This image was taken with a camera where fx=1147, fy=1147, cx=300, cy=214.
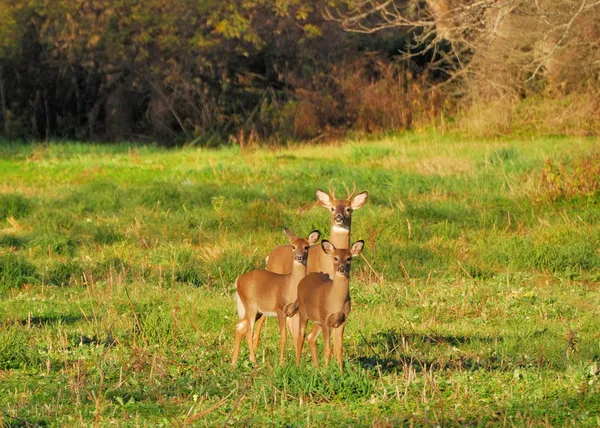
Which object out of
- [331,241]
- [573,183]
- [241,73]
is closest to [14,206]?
[573,183]

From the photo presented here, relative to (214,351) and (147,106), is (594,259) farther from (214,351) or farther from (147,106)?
(147,106)

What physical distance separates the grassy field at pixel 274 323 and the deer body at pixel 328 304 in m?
0.23

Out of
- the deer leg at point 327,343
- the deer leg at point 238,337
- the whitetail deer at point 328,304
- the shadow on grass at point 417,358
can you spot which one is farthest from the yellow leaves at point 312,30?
the deer leg at point 327,343

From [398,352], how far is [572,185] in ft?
28.1

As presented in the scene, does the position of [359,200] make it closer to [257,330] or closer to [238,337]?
[257,330]

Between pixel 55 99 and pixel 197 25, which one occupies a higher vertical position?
pixel 197 25

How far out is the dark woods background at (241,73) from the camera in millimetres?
27594

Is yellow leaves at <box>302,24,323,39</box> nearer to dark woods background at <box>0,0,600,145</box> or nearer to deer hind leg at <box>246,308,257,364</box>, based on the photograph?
dark woods background at <box>0,0,600,145</box>

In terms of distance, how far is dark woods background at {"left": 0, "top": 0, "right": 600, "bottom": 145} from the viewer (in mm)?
27594

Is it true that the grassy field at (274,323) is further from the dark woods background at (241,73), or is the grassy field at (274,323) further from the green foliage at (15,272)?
the dark woods background at (241,73)

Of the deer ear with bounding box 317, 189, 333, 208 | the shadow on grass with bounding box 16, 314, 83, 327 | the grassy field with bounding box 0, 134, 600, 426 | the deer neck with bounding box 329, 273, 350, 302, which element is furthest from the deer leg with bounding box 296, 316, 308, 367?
the shadow on grass with bounding box 16, 314, 83, 327

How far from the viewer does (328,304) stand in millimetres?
6969

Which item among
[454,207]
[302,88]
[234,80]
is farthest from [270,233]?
[234,80]

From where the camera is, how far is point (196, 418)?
6152 millimetres
